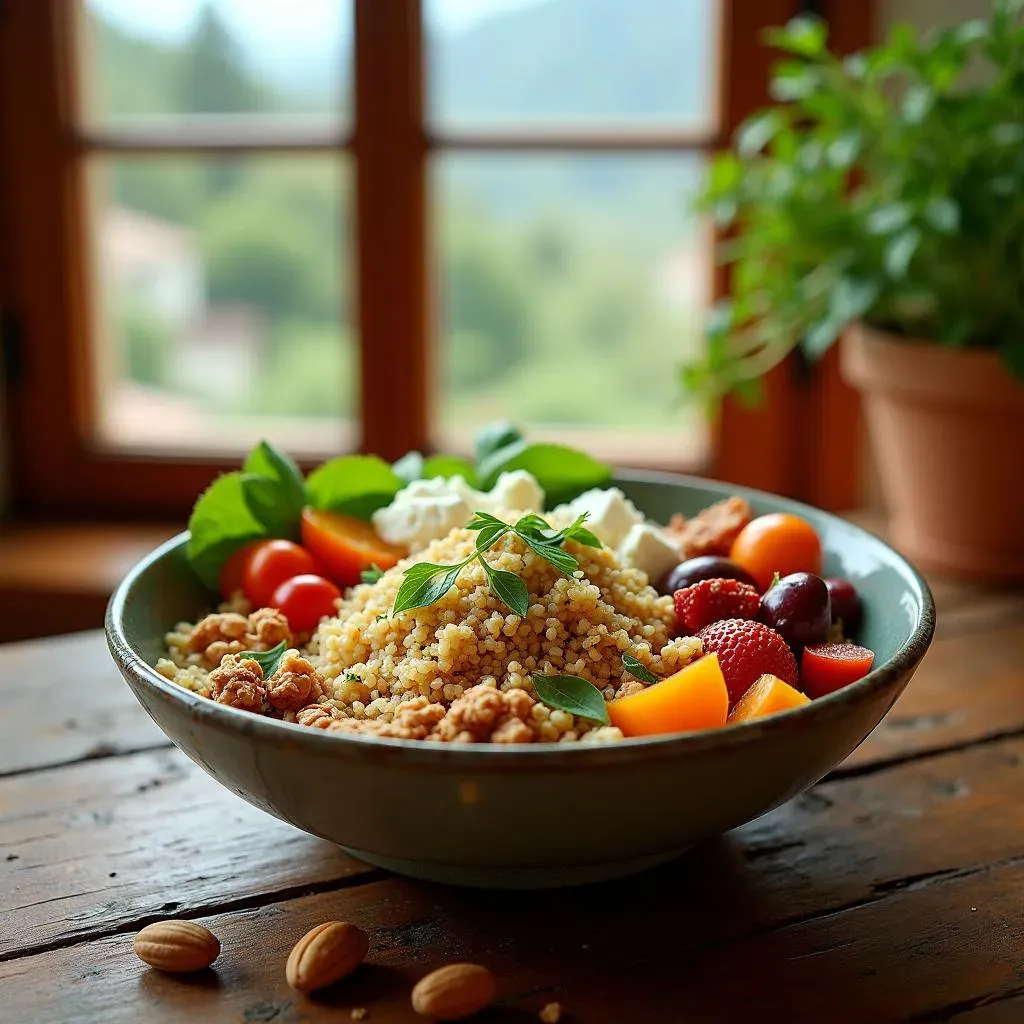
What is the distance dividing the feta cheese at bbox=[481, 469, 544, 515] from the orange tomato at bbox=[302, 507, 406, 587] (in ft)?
0.33

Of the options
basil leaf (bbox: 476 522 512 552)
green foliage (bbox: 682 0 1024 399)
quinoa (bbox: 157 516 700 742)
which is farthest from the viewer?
green foliage (bbox: 682 0 1024 399)

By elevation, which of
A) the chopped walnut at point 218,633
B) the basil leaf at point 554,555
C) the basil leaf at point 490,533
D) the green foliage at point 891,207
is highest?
the green foliage at point 891,207

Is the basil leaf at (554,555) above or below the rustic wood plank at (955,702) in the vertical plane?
above

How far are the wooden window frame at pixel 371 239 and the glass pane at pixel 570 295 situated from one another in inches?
2.2

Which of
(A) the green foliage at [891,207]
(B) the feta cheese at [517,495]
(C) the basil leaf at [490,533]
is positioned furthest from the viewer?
(A) the green foliage at [891,207]

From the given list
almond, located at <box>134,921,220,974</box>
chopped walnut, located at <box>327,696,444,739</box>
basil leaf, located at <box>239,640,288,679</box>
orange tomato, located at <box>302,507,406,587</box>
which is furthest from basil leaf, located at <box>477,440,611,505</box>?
almond, located at <box>134,921,220,974</box>

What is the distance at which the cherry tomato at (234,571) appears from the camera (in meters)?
1.20

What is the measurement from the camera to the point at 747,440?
2.17 m

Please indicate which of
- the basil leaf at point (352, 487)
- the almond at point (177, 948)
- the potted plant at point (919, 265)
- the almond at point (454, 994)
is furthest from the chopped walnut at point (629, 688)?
the potted plant at point (919, 265)

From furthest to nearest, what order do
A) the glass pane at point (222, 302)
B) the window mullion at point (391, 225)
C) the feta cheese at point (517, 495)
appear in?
the glass pane at point (222, 302) < the window mullion at point (391, 225) < the feta cheese at point (517, 495)

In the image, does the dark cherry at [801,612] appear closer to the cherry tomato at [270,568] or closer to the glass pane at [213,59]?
the cherry tomato at [270,568]

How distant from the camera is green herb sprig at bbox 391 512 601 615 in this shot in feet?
3.08

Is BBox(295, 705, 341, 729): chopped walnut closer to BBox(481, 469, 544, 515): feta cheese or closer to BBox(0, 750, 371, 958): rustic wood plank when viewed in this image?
BBox(0, 750, 371, 958): rustic wood plank

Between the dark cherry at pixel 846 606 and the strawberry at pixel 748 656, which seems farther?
the dark cherry at pixel 846 606
